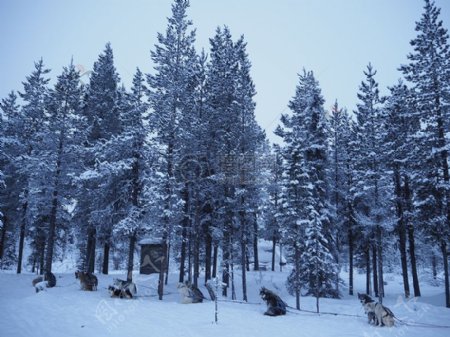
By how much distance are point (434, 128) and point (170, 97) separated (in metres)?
16.7

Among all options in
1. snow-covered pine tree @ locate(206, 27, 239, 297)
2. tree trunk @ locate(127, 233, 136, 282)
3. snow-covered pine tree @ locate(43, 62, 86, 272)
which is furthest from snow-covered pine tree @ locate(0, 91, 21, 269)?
snow-covered pine tree @ locate(206, 27, 239, 297)

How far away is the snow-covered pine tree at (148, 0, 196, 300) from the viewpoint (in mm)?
17812

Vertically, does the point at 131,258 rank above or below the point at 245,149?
below

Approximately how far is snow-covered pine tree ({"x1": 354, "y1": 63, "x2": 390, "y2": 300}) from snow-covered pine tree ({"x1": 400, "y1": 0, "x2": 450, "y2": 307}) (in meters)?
2.47

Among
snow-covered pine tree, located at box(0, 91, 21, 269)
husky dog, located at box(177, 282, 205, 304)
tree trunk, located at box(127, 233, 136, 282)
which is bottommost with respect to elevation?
husky dog, located at box(177, 282, 205, 304)

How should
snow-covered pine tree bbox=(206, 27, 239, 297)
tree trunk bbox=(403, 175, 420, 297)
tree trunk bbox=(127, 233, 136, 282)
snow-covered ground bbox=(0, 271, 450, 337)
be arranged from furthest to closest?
tree trunk bbox=(403, 175, 420, 297) → snow-covered pine tree bbox=(206, 27, 239, 297) → tree trunk bbox=(127, 233, 136, 282) → snow-covered ground bbox=(0, 271, 450, 337)

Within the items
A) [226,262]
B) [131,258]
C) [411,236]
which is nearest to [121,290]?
[131,258]

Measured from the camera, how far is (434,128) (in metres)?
18.9

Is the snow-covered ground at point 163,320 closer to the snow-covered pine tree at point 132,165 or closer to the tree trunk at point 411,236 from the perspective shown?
the snow-covered pine tree at point 132,165

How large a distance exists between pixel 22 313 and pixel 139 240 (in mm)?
17989

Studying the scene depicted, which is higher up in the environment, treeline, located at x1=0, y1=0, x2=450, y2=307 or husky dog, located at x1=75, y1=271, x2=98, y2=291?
treeline, located at x1=0, y1=0, x2=450, y2=307

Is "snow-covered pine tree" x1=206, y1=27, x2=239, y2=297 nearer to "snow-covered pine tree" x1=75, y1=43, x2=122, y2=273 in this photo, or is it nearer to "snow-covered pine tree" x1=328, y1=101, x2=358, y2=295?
"snow-covered pine tree" x1=75, y1=43, x2=122, y2=273

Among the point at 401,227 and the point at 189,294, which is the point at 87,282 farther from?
the point at 401,227

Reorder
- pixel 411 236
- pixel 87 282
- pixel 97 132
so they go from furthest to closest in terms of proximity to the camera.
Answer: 1. pixel 97 132
2. pixel 411 236
3. pixel 87 282
